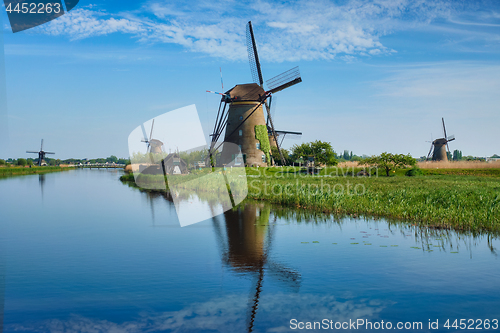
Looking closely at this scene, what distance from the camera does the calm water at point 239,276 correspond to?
654cm

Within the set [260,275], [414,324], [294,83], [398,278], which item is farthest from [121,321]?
[294,83]

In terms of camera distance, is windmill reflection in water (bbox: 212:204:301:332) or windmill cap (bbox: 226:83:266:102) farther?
windmill cap (bbox: 226:83:266:102)

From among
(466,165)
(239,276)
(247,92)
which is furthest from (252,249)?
(466,165)

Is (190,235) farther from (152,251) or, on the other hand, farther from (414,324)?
(414,324)

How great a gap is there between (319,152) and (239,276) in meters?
36.3

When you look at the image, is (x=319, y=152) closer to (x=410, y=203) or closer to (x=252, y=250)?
(x=410, y=203)

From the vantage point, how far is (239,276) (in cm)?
870

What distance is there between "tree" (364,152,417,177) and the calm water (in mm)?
23632

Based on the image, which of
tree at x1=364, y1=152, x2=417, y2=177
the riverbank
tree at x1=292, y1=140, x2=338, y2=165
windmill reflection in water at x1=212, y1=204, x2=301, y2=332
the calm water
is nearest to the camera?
the calm water

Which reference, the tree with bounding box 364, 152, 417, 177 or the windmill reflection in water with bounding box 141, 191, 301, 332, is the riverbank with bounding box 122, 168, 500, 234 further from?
the tree with bounding box 364, 152, 417, 177

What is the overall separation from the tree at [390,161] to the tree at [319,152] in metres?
6.10

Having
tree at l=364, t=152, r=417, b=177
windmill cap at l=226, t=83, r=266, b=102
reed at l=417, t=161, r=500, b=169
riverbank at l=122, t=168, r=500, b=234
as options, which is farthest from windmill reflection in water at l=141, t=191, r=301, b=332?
reed at l=417, t=161, r=500, b=169

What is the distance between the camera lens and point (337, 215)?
55.7 feet

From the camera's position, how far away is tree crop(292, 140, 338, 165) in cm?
4338
